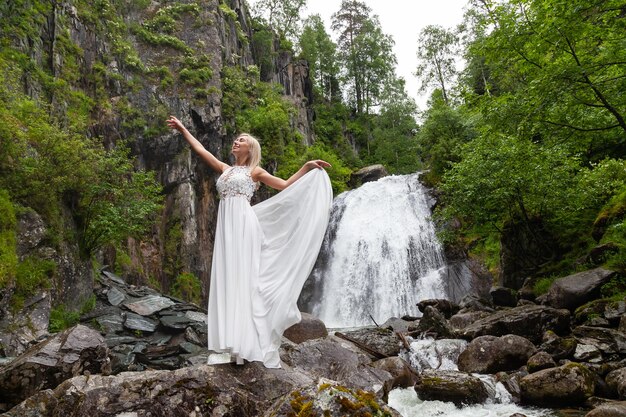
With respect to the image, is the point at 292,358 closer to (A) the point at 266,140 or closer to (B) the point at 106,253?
(B) the point at 106,253

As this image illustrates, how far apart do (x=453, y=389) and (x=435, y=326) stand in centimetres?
519

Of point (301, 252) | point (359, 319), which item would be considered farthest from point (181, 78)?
point (301, 252)

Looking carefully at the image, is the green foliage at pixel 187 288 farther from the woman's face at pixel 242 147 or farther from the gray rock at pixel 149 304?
the woman's face at pixel 242 147

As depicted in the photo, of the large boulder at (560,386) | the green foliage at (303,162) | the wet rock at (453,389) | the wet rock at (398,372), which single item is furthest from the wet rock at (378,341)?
the green foliage at (303,162)

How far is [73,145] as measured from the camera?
12.2 metres

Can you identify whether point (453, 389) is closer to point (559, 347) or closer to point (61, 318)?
point (559, 347)

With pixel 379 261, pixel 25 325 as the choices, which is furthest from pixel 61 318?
pixel 379 261

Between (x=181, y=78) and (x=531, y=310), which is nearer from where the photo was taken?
(x=531, y=310)

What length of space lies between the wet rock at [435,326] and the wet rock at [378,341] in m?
1.46

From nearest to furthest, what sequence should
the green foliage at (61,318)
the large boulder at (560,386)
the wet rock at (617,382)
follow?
the wet rock at (617,382), the large boulder at (560,386), the green foliage at (61,318)

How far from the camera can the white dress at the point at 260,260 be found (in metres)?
3.77

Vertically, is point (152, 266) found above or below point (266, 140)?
below

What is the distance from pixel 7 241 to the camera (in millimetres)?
9984

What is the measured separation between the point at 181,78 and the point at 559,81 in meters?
20.8
